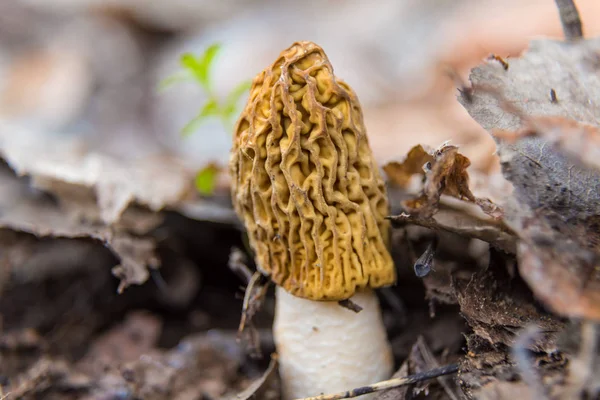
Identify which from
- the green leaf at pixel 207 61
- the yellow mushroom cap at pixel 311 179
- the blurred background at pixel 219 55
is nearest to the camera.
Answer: the yellow mushroom cap at pixel 311 179

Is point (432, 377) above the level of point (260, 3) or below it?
below

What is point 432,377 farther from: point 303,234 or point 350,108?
point 350,108

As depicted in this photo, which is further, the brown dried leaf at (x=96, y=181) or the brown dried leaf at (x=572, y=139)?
the brown dried leaf at (x=96, y=181)

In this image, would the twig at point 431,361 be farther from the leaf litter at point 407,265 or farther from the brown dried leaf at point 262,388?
the brown dried leaf at point 262,388

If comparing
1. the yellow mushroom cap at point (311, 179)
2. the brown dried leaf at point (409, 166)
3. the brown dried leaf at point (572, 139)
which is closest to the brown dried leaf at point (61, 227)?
the yellow mushroom cap at point (311, 179)

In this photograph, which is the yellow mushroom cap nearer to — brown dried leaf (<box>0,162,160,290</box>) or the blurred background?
brown dried leaf (<box>0,162,160,290</box>)

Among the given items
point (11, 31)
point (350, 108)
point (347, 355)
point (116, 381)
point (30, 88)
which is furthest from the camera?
point (11, 31)

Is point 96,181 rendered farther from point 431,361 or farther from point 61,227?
point 431,361

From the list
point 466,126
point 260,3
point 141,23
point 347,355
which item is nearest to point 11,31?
point 141,23
